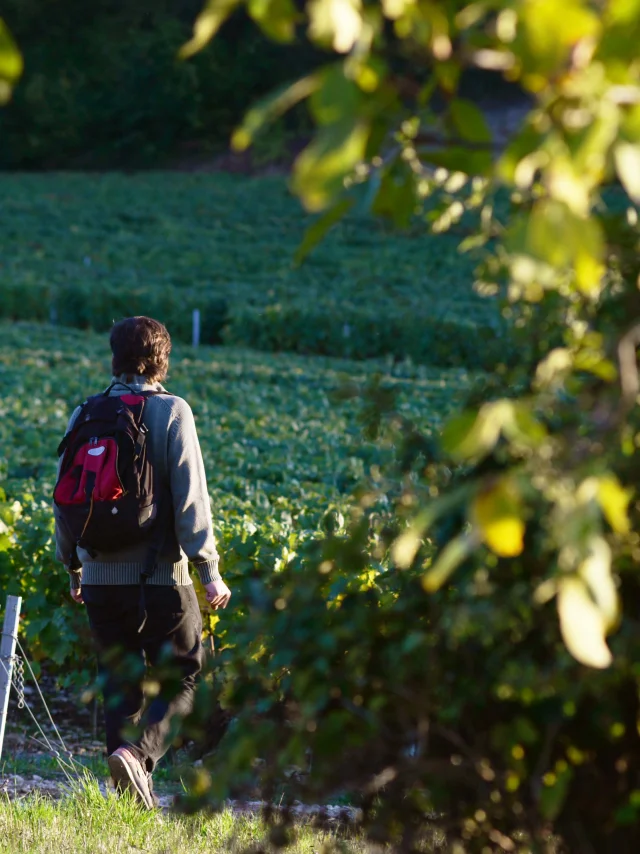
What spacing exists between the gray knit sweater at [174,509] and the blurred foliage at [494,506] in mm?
1847

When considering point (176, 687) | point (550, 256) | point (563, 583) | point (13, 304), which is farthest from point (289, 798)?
point (13, 304)

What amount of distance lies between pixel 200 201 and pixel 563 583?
165 feet

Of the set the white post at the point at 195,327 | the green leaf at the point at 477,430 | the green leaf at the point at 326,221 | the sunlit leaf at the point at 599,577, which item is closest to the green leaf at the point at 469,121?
the green leaf at the point at 326,221

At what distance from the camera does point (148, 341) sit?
4531mm

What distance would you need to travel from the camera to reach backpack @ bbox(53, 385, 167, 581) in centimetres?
431

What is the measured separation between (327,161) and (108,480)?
3.17 m

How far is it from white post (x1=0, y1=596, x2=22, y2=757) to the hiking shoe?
0.55m

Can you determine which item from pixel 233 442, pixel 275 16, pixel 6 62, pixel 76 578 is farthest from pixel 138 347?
pixel 233 442

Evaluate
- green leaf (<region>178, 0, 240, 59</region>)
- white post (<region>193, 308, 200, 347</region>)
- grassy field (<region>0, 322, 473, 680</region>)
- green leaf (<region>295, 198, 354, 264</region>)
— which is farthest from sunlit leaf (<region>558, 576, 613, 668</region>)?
white post (<region>193, 308, 200, 347</region>)

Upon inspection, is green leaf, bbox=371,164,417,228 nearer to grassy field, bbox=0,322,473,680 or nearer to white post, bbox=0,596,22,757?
grassy field, bbox=0,322,473,680

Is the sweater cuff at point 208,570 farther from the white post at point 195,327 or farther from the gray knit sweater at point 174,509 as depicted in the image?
the white post at point 195,327

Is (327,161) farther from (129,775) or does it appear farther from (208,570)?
(129,775)

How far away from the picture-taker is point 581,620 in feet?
4.24

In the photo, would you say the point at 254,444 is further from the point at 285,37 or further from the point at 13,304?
the point at 13,304
